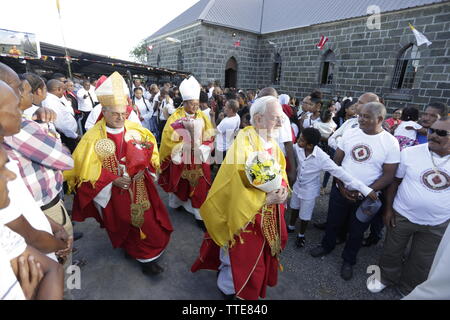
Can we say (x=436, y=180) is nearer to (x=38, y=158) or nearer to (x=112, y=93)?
(x=112, y=93)

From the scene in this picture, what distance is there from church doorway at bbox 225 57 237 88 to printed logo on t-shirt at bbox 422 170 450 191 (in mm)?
18299

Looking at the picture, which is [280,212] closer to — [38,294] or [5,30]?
[38,294]

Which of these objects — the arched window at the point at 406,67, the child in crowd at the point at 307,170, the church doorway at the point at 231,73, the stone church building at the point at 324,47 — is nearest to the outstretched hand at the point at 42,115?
the child in crowd at the point at 307,170

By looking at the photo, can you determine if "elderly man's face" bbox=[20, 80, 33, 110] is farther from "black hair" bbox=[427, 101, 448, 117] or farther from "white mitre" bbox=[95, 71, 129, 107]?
"black hair" bbox=[427, 101, 448, 117]

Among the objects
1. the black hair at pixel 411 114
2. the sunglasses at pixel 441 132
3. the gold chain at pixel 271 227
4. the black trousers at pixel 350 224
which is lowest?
the black trousers at pixel 350 224

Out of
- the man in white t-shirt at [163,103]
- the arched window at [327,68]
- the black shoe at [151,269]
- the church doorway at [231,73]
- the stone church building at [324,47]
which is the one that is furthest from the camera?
the church doorway at [231,73]

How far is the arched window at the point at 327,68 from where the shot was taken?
14.4 m

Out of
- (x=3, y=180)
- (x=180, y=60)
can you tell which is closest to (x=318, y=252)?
(x=3, y=180)

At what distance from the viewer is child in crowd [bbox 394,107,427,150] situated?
4.19 m

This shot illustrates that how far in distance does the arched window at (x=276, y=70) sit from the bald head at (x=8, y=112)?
60.8 feet

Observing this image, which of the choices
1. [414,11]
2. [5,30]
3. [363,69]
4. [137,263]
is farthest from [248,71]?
[137,263]

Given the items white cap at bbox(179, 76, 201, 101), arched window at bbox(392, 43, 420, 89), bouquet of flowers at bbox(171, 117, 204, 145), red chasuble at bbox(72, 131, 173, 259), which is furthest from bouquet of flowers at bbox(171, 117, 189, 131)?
arched window at bbox(392, 43, 420, 89)

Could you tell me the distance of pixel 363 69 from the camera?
42.1 ft

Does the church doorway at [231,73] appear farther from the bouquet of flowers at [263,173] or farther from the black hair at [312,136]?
the bouquet of flowers at [263,173]
